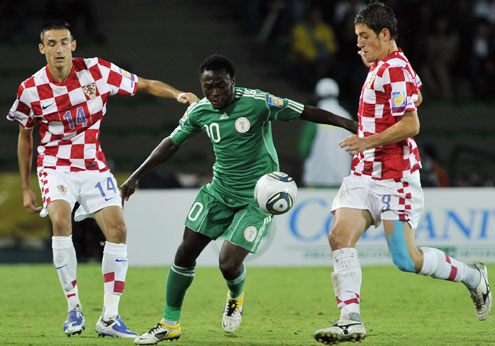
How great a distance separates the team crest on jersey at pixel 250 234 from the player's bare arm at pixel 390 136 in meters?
1.06

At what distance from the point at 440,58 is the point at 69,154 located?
1176 cm

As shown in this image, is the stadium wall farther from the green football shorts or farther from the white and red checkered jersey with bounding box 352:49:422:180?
the white and red checkered jersey with bounding box 352:49:422:180

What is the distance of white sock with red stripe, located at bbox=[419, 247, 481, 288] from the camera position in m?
5.53

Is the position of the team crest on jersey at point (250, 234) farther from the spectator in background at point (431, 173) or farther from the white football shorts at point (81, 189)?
the spectator in background at point (431, 173)

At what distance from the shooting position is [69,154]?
246 inches

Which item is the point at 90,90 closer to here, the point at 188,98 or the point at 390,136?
the point at 188,98

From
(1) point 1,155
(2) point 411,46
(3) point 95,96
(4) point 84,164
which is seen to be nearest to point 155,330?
(4) point 84,164

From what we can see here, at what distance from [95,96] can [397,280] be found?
4.58 meters

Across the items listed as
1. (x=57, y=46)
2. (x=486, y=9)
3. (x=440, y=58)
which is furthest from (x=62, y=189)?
(x=486, y=9)

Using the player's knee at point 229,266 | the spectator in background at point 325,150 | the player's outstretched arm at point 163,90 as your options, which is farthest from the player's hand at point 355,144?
the spectator in background at point 325,150

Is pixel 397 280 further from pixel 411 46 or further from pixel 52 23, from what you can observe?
pixel 411 46

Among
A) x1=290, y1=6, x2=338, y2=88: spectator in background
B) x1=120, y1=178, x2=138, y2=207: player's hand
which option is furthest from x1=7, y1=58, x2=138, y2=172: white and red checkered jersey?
x1=290, y1=6, x2=338, y2=88: spectator in background

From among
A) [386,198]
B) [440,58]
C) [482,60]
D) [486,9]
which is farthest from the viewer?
[486,9]

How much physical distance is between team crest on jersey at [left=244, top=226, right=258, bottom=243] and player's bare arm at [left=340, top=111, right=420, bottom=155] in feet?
3.48
